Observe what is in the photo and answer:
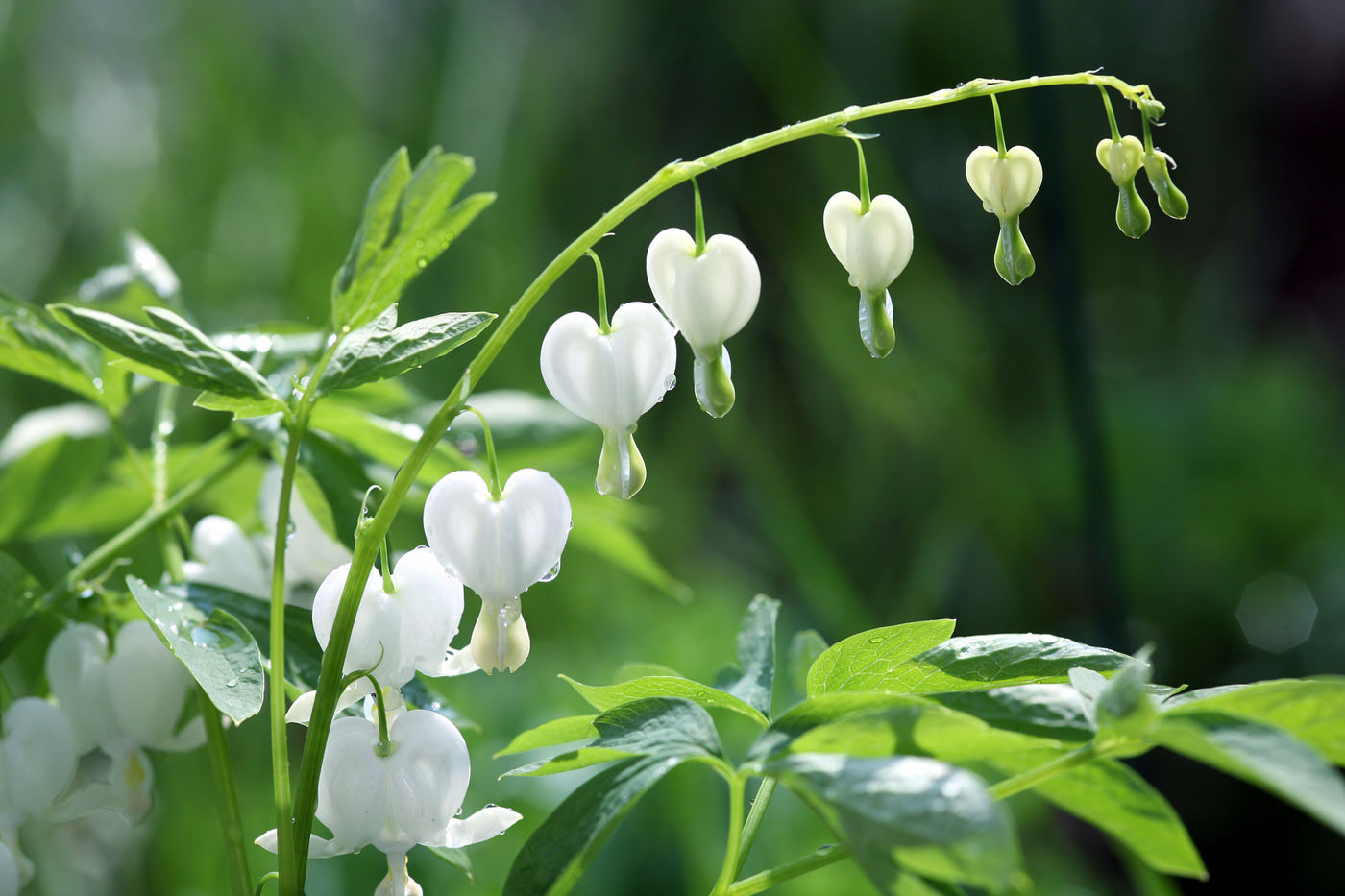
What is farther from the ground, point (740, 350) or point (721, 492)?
point (740, 350)

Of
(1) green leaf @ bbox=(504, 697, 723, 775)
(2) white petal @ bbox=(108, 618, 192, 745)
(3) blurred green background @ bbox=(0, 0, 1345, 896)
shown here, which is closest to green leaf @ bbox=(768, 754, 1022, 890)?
(1) green leaf @ bbox=(504, 697, 723, 775)

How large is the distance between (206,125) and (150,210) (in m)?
0.29

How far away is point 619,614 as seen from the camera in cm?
195

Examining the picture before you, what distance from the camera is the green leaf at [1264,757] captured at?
12.7 inches

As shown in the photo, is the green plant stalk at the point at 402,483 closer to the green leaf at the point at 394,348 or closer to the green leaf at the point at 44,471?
the green leaf at the point at 394,348

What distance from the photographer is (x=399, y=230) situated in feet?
1.69

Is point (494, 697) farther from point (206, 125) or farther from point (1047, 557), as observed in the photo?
point (206, 125)

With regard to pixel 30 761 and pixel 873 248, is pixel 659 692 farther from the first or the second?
pixel 30 761

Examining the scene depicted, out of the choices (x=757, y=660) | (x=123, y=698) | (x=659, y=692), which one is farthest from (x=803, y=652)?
(x=123, y=698)

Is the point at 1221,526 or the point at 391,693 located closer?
the point at 391,693

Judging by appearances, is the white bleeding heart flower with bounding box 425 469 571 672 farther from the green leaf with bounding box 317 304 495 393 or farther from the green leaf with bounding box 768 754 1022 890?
the green leaf with bounding box 768 754 1022 890

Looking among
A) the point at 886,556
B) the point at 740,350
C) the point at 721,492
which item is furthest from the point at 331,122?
the point at 886,556

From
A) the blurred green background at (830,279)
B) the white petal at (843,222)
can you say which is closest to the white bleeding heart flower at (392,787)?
the white petal at (843,222)

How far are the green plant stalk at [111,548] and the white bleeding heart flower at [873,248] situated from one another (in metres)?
0.40
